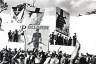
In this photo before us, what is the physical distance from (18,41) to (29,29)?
8.00 ft

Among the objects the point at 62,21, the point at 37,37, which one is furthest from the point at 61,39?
the point at 37,37

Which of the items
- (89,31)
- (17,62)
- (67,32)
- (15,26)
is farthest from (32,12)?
(17,62)

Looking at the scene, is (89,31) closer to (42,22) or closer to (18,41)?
(42,22)

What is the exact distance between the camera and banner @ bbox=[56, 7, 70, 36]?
75.6 ft

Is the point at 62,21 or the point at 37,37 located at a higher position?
the point at 62,21

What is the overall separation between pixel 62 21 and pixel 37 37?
3074 millimetres

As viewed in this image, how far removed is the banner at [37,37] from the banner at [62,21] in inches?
61.9

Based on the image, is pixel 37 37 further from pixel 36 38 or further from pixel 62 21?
pixel 62 21

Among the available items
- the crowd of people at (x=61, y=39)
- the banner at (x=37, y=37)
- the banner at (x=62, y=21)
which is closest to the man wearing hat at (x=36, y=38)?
the banner at (x=37, y=37)

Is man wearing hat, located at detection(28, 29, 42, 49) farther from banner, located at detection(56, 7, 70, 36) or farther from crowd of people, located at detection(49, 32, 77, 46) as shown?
banner, located at detection(56, 7, 70, 36)

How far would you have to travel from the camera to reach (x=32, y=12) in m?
23.8

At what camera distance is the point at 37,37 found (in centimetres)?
2206

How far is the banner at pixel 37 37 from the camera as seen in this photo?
2184 centimetres

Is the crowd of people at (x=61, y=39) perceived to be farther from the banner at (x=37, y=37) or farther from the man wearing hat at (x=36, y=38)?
the man wearing hat at (x=36, y=38)
